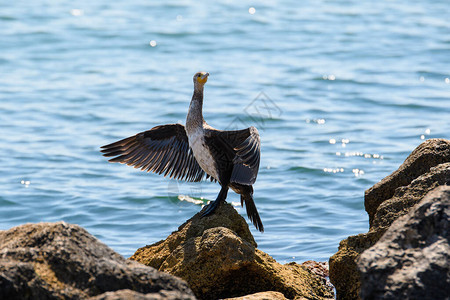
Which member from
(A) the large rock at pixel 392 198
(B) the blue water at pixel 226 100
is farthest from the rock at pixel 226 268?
(B) the blue water at pixel 226 100

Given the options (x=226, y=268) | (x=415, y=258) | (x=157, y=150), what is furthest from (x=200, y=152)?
(x=415, y=258)

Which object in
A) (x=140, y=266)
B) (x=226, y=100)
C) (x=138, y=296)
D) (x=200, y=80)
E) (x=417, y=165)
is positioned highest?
(x=226, y=100)

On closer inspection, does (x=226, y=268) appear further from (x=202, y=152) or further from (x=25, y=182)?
(x=25, y=182)

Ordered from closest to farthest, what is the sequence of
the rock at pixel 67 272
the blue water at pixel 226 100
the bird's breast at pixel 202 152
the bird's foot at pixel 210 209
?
the rock at pixel 67 272 → the bird's foot at pixel 210 209 → the bird's breast at pixel 202 152 → the blue water at pixel 226 100

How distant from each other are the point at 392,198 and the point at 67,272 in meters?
2.52

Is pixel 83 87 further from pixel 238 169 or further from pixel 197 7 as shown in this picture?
pixel 238 169

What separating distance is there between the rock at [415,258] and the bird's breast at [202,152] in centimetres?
271

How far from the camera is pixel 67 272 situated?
3545 millimetres

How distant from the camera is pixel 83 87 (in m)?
14.4

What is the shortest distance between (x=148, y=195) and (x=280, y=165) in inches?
83.4

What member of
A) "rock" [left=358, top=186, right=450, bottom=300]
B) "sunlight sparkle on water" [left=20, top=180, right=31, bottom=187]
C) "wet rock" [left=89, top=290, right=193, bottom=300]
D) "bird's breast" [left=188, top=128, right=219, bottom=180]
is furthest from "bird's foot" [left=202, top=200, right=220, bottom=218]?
"sunlight sparkle on water" [left=20, top=180, right=31, bottom=187]

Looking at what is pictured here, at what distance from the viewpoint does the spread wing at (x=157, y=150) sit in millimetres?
6953

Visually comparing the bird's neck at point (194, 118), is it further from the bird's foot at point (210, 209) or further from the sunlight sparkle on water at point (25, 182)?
the sunlight sparkle on water at point (25, 182)

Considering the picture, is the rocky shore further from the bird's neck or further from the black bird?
the bird's neck
